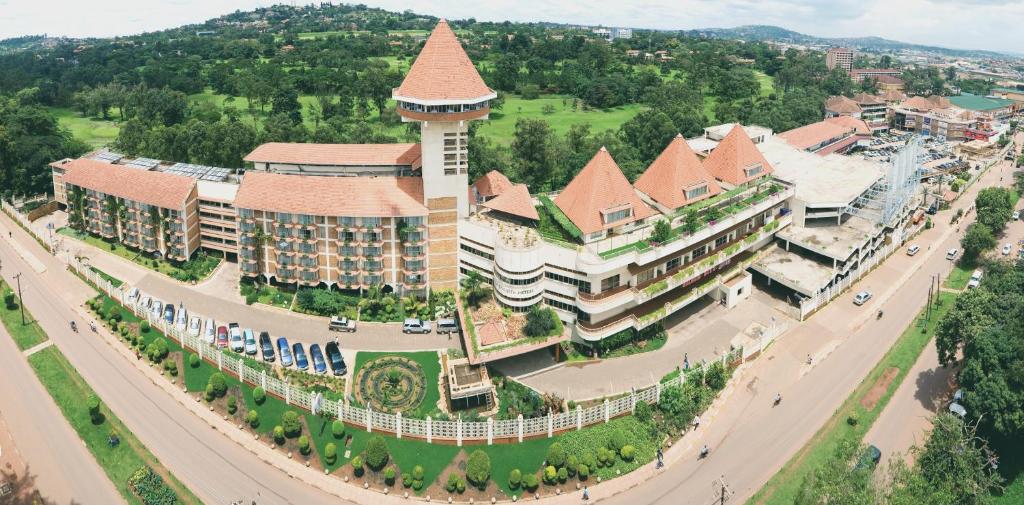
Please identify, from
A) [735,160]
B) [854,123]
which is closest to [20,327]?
[735,160]

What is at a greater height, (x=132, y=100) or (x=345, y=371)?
(x=132, y=100)

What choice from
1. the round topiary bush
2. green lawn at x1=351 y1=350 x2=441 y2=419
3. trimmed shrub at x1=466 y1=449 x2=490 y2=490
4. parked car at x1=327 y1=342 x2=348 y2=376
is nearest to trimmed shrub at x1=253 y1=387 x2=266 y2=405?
the round topiary bush

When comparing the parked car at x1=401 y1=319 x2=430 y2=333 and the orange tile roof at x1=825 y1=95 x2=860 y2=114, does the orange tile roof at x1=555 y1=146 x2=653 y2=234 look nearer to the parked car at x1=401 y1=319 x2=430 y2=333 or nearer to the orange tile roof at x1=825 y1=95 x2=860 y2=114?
the parked car at x1=401 y1=319 x2=430 y2=333

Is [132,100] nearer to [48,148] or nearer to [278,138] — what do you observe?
[48,148]

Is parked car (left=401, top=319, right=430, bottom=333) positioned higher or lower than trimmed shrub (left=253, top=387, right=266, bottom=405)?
higher

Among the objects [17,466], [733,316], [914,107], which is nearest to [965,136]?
[914,107]
